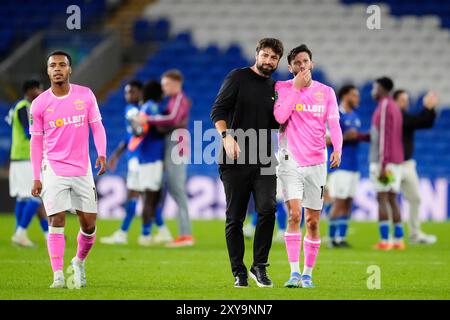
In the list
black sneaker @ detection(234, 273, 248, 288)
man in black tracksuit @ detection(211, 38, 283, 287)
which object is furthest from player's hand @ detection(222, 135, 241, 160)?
black sneaker @ detection(234, 273, 248, 288)

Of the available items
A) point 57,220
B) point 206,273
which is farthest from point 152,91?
point 57,220

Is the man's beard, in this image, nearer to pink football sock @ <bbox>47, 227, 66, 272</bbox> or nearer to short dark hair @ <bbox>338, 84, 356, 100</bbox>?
pink football sock @ <bbox>47, 227, 66, 272</bbox>

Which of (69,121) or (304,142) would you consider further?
(304,142)

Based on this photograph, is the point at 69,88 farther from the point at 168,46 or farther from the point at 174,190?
the point at 168,46

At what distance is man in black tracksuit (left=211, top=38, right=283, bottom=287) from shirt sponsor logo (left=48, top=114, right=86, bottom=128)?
1.19m

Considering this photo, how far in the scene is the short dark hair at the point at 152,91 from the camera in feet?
48.1

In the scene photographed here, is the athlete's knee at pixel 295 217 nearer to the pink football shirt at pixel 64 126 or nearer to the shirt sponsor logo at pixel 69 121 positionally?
the pink football shirt at pixel 64 126

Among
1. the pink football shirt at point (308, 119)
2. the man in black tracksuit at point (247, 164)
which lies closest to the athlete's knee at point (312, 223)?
the man in black tracksuit at point (247, 164)

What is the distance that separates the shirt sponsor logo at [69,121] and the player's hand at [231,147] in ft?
4.44

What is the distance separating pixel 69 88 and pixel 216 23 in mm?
18538

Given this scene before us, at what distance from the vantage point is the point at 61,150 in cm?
879

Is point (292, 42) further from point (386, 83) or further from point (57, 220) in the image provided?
point (57, 220)

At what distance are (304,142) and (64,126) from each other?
2.18m

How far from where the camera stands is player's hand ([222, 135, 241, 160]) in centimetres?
844
